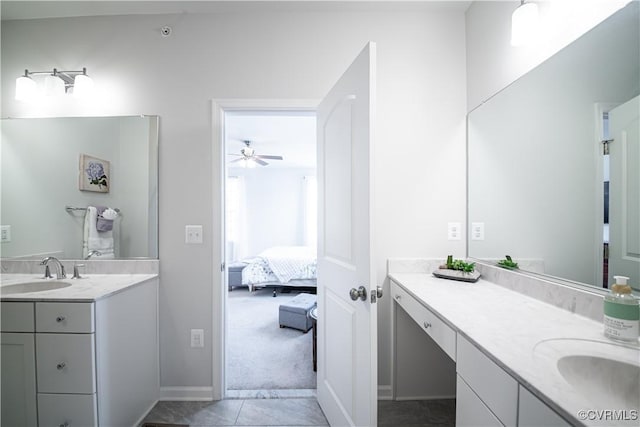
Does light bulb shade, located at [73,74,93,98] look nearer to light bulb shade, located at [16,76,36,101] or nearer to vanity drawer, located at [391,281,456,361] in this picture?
light bulb shade, located at [16,76,36,101]

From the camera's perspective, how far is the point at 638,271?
0.85m

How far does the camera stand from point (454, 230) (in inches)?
69.7

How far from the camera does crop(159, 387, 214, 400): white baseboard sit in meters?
1.73

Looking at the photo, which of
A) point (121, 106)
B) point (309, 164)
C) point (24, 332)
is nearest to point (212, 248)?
point (24, 332)

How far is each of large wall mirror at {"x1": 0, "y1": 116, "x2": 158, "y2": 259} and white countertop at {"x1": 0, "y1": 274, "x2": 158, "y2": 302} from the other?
0.16 meters

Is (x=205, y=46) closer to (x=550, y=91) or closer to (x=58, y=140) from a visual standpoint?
(x=58, y=140)

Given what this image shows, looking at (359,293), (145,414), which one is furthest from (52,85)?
(359,293)

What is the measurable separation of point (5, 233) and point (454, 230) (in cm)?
327

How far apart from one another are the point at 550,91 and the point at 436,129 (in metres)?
0.64

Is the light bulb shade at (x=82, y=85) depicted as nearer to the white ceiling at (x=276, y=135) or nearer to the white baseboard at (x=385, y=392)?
the white ceiling at (x=276, y=135)

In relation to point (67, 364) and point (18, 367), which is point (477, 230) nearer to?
point (67, 364)

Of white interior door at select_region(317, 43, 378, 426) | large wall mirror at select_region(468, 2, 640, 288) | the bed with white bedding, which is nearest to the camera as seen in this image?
large wall mirror at select_region(468, 2, 640, 288)

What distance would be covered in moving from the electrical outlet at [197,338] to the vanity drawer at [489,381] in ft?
5.32

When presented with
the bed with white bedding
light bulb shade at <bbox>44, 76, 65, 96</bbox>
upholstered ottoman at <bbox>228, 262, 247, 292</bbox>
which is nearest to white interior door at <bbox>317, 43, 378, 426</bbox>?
light bulb shade at <bbox>44, 76, 65, 96</bbox>
